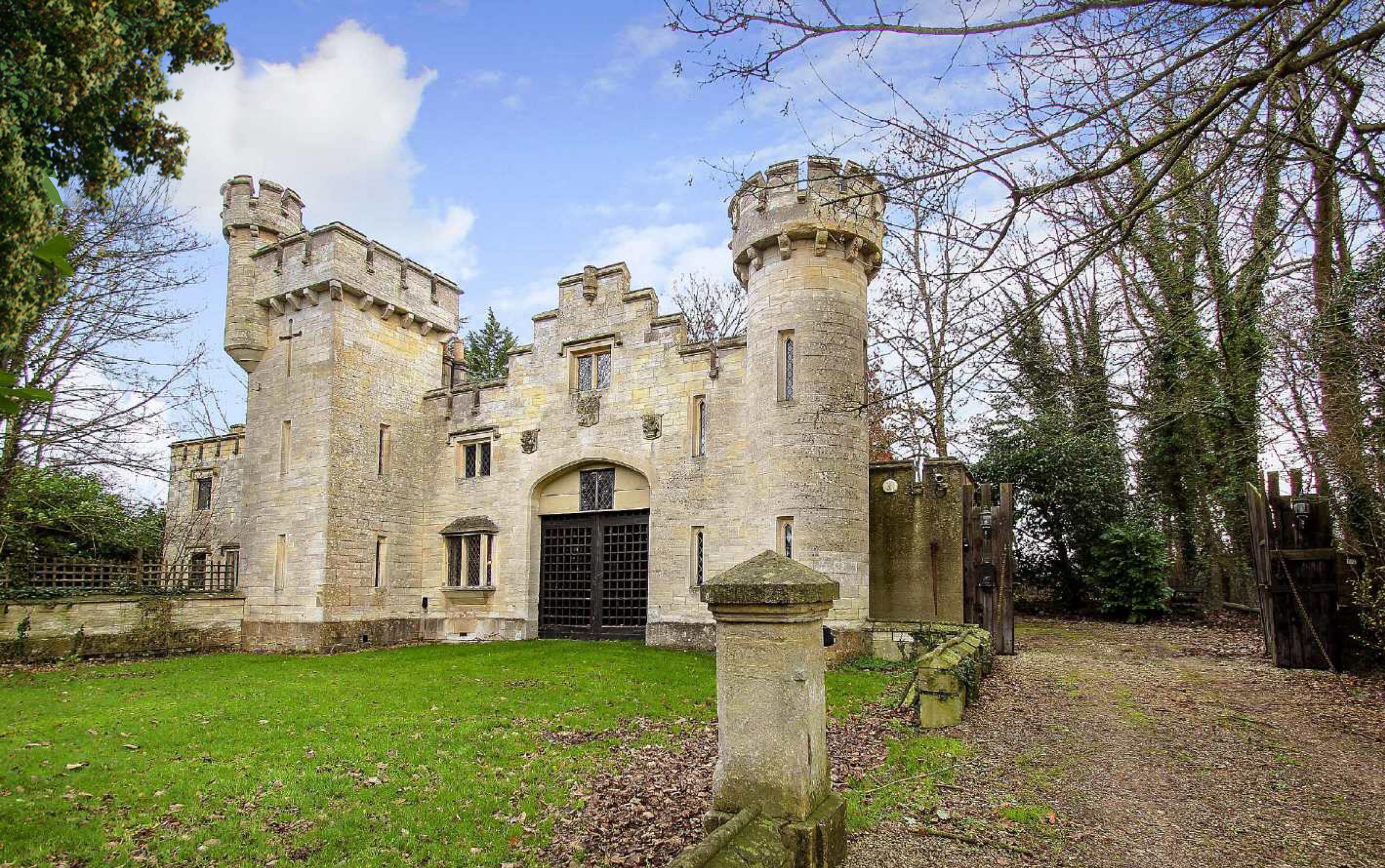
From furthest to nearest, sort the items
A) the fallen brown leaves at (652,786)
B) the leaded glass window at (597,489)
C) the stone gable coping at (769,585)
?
the leaded glass window at (597,489)
the fallen brown leaves at (652,786)
the stone gable coping at (769,585)

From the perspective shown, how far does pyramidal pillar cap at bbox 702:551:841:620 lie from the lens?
14.3 feet

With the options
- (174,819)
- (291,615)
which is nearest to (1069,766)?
(174,819)

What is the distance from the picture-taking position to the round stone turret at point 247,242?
722 inches

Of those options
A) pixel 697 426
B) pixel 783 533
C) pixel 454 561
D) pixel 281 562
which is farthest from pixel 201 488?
pixel 783 533

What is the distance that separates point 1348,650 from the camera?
36.5 ft

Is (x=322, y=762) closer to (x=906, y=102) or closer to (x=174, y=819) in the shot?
(x=174, y=819)

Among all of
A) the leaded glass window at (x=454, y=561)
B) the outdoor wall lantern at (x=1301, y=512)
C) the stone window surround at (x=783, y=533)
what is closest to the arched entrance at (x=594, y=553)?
the leaded glass window at (x=454, y=561)

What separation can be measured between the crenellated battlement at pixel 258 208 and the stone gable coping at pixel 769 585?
18552 mm

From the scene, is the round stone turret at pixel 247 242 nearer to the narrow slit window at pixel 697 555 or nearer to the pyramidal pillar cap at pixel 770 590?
the narrow slit window at pixel 697 555

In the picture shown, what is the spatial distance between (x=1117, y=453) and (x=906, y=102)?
20584 mm

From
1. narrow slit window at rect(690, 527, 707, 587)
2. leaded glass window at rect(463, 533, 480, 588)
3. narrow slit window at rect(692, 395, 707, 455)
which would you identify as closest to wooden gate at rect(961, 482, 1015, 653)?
narrow slit window at rect(690, 527, 707, 587)

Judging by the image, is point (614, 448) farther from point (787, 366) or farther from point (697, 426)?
point (787, 366)

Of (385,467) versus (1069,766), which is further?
(385,467)

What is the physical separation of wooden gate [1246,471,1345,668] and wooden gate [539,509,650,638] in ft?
35.4
